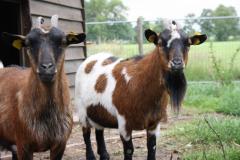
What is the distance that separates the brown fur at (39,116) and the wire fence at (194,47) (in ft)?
29.2

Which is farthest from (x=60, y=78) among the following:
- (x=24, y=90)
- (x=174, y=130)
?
(x=174, y=130)

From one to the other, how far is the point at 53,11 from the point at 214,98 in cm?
469

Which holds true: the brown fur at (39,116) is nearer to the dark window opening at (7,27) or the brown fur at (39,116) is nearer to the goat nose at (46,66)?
the goat nose at (46,66)

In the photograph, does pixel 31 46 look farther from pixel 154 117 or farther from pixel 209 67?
pixel 209 67

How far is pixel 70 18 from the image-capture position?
32.5 feet

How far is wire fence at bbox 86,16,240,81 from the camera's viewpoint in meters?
14.1

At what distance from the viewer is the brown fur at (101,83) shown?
6.62 m

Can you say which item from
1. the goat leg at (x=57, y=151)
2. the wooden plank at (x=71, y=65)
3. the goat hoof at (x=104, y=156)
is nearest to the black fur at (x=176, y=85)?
the goat hoof at (x=104, y=156)

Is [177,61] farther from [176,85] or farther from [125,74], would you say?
[125,74]

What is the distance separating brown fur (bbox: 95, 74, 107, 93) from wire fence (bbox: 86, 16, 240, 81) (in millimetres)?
7174

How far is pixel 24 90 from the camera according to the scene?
5074 mm

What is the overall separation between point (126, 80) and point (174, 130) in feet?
8.35

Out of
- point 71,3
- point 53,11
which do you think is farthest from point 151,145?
point 71,3

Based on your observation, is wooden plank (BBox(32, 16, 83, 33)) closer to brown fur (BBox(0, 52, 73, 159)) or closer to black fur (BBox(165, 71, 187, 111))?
black fur (BBox(165, 71, 187, 111))
